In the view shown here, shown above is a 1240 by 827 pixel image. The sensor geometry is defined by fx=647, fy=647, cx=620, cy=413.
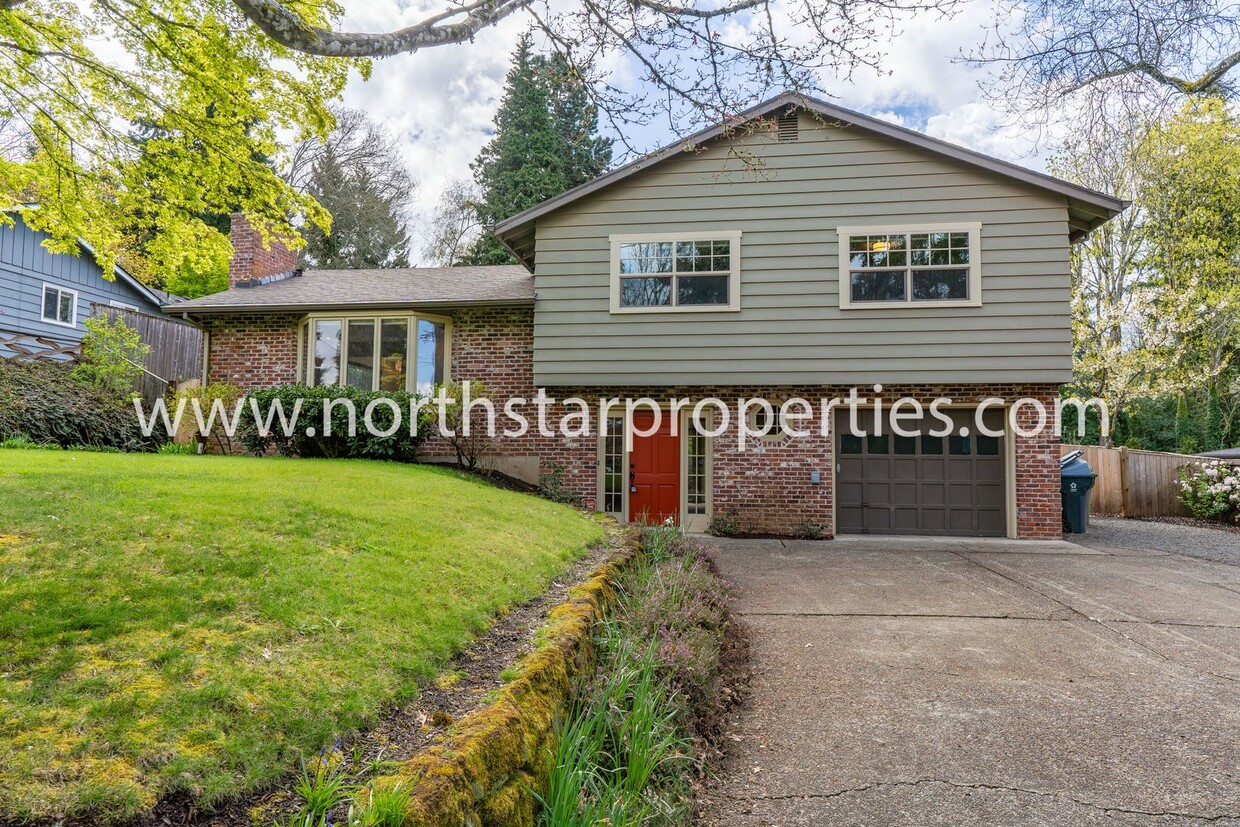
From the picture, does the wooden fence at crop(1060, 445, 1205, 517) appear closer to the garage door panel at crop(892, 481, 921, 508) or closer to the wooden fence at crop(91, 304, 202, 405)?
the garage door panel at crop(892, 481, 921, 508)

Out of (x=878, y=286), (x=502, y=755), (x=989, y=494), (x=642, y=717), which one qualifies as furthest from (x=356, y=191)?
(x=502, y=755)

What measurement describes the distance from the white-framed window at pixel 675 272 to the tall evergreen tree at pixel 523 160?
568 inches

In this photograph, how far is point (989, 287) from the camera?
32.5 feet

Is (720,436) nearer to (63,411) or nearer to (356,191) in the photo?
(63,411)

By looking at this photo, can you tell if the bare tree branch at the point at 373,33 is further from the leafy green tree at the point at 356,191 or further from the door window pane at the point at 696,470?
the leafy green tree at the point at 356,191

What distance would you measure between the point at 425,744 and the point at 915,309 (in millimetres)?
9830

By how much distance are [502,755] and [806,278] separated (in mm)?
9409

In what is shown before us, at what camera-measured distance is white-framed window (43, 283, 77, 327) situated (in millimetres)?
16578

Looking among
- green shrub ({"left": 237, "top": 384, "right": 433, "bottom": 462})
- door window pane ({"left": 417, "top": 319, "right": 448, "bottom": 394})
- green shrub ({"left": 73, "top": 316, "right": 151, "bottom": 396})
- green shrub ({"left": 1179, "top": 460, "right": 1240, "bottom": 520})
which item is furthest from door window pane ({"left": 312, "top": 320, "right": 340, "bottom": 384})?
green shrub ({"left": 1179, "top": 460, "right": 1240, "bottom": 520})

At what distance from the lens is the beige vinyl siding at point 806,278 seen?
9.88m

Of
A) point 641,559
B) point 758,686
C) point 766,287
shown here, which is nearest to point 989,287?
point 766,287

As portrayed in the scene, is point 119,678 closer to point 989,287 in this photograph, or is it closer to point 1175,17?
point 1175,17

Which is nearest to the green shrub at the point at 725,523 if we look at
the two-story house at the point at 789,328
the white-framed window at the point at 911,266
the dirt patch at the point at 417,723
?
the two-story house at the point at 789,328

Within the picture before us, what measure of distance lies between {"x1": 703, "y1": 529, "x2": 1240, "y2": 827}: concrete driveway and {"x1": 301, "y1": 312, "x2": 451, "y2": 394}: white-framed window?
282 inches
